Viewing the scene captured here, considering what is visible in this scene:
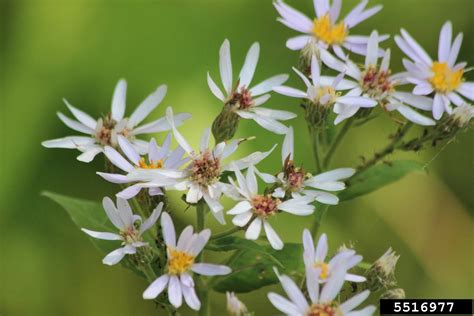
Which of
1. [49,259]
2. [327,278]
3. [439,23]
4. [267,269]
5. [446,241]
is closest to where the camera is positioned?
[327,278]

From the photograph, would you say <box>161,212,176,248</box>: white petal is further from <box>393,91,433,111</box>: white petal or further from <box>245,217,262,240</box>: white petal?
<box>393,91,433,111</box>: white petal

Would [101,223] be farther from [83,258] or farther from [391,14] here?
[391,14]

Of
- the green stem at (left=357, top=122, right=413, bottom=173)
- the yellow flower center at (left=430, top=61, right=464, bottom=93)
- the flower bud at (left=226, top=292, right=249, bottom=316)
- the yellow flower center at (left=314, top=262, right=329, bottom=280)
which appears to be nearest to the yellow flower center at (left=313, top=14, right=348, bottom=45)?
the yellow flower center at (left=430, top=61, right=464, bottom=93)

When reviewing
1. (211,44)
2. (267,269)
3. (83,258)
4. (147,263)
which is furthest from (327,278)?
(211,44)

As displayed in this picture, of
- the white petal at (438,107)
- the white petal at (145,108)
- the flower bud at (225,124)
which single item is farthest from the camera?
the white petal at (145,108)

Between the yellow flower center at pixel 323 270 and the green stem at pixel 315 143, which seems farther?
the green stem at pixel 315 143

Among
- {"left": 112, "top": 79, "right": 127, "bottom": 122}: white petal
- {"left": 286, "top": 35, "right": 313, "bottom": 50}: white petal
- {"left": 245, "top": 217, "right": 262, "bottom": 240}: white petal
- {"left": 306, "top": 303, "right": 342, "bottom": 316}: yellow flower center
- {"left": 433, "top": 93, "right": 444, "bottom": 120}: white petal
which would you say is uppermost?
{"left": 286, "top": 35, "right": 313, "bottom": 50}: white petal

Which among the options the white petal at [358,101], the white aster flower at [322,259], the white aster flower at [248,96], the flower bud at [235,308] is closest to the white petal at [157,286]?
the flower bud at [235,308]

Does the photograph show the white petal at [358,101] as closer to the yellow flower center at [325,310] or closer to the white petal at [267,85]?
the white petal at [267,85]
